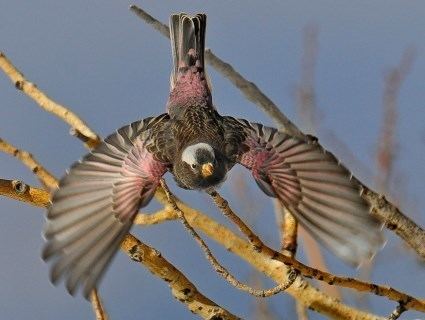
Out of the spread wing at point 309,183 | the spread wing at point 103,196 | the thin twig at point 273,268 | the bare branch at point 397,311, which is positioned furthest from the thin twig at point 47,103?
the bare branch at point 397,311

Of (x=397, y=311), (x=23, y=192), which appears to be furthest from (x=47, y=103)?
(x=397, y=311)

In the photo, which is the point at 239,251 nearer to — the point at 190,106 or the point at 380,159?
the point at 190,106

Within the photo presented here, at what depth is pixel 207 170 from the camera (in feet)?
7.27

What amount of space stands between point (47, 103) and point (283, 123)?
0.87m

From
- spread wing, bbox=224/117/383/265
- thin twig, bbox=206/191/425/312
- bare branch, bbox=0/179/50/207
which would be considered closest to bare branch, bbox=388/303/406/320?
thin twig, bbox=206/191/425/312

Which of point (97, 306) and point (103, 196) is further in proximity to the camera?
point (103, 196)

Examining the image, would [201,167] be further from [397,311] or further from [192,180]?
[397,311]

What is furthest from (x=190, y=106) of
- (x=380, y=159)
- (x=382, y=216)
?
(x=380, y=159)

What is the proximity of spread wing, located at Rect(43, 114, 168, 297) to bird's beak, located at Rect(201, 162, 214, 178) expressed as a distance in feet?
0.75

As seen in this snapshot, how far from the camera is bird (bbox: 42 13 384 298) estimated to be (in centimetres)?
228

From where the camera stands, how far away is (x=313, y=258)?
10.7 ft

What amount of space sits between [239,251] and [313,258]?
3.06 feet

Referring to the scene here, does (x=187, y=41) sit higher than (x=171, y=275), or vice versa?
(x=187, y=41)

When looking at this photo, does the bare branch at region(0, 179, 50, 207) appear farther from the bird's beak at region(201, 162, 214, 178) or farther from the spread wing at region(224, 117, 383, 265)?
the spread wing at region(224, 117, 383, 265)
